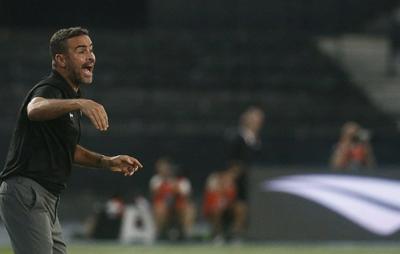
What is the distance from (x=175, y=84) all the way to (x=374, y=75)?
473cm

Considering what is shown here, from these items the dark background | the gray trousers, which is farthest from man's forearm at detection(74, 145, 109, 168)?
the dark background

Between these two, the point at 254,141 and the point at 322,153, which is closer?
the point at 254,141

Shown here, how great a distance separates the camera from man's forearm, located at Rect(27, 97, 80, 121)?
5727 mm

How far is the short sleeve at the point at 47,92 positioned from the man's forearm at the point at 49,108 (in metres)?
0.11

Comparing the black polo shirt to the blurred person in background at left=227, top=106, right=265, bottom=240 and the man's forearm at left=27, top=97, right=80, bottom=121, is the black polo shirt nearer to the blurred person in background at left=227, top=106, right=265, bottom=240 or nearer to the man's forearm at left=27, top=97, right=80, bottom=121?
the man's forearm at left=27, top=97, right=80, bottom=121

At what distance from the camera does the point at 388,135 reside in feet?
68.2

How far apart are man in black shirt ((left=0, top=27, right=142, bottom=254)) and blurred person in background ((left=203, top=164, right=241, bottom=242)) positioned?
978 centimetres

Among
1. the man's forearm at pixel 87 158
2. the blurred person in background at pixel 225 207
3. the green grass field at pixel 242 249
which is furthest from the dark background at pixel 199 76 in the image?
the man's forearm at pixel 87 158

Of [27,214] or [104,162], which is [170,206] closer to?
[104,162]

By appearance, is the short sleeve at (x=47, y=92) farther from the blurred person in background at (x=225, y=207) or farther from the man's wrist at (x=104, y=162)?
the blurred person in background at (x=225, y=207)

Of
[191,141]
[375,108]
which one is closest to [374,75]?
[375,108]

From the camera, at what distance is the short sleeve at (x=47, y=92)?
5.99 m

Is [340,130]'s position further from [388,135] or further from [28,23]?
[28,23]

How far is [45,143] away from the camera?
20.1ft
